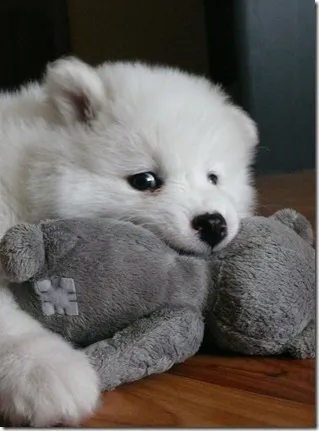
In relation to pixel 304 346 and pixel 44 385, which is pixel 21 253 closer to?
pixel 44 385

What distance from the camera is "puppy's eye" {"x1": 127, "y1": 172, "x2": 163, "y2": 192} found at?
1791 mm

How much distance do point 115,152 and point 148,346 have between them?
536 mm

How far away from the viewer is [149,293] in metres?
1.58

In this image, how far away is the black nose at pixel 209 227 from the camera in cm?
168

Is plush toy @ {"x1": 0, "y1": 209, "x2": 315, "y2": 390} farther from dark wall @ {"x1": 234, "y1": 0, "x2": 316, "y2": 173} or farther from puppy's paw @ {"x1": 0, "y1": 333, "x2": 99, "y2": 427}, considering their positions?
dark wall @ {"x1": 234, "y1": 0, "x2": 316, "y2": 173}

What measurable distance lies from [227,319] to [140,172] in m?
0.44

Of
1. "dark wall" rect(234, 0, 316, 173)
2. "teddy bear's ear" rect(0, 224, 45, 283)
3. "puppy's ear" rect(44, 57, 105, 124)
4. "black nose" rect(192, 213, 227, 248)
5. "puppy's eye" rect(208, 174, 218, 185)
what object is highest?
"puppy's ear" rect(44, 57, 105, 124)

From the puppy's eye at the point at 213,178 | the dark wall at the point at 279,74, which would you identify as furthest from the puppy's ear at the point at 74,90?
the dark wall at the point at 279,74

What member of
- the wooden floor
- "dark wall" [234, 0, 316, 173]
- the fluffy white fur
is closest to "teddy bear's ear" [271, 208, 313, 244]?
the fluffy white fur

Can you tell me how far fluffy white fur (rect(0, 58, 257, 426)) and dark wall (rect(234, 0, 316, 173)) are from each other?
299 cm

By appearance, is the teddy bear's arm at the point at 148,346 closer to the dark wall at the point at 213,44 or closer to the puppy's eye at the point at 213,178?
the puppy's eye at the point at 213,178

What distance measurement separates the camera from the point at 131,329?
1.54 meters

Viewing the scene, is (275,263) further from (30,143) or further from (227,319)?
(30,143)

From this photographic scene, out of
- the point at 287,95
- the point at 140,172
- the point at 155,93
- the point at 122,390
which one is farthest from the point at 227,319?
the point at 287,95
